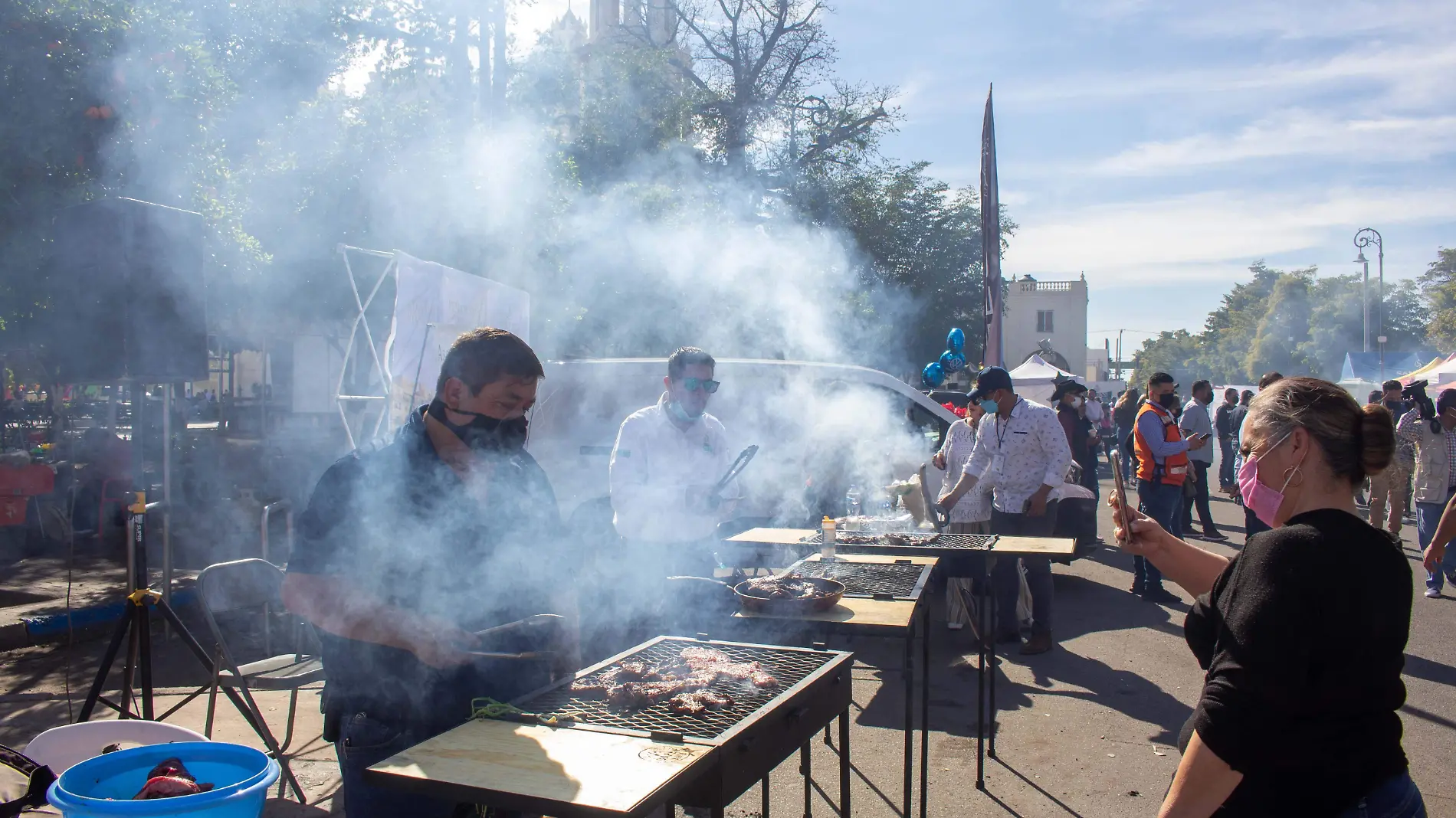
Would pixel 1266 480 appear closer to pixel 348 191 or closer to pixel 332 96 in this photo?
pixel 348 191

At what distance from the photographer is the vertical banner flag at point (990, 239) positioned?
466 inches

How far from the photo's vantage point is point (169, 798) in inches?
74.9

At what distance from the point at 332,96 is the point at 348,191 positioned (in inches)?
66.9

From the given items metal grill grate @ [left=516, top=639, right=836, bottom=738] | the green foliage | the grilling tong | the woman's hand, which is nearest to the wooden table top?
the woman's hand

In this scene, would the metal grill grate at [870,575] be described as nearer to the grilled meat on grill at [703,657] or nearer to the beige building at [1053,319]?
the grilled meat on grill at [703,657]

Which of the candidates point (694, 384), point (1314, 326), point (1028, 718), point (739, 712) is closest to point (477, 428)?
point (739, 712)

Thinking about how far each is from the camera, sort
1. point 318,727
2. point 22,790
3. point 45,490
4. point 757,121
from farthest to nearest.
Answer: point 757,121
point 45,490
point 318,727
point 22,790

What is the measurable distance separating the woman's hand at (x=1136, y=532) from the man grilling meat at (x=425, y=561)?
1.62 metres

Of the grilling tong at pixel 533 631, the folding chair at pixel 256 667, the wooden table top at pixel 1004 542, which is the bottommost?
the folding chair at pixel 256 667

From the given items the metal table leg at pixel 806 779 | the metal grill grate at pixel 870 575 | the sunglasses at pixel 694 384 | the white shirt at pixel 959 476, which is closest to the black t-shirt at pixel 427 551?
the metal table leg at pixel 806 779

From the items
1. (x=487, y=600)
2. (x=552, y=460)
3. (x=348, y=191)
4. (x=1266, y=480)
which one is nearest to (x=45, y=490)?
(x=348, y=191)

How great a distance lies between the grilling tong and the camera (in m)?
2.16

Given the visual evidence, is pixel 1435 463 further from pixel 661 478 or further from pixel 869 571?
pixel 661 478

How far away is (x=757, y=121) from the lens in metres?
24.0
